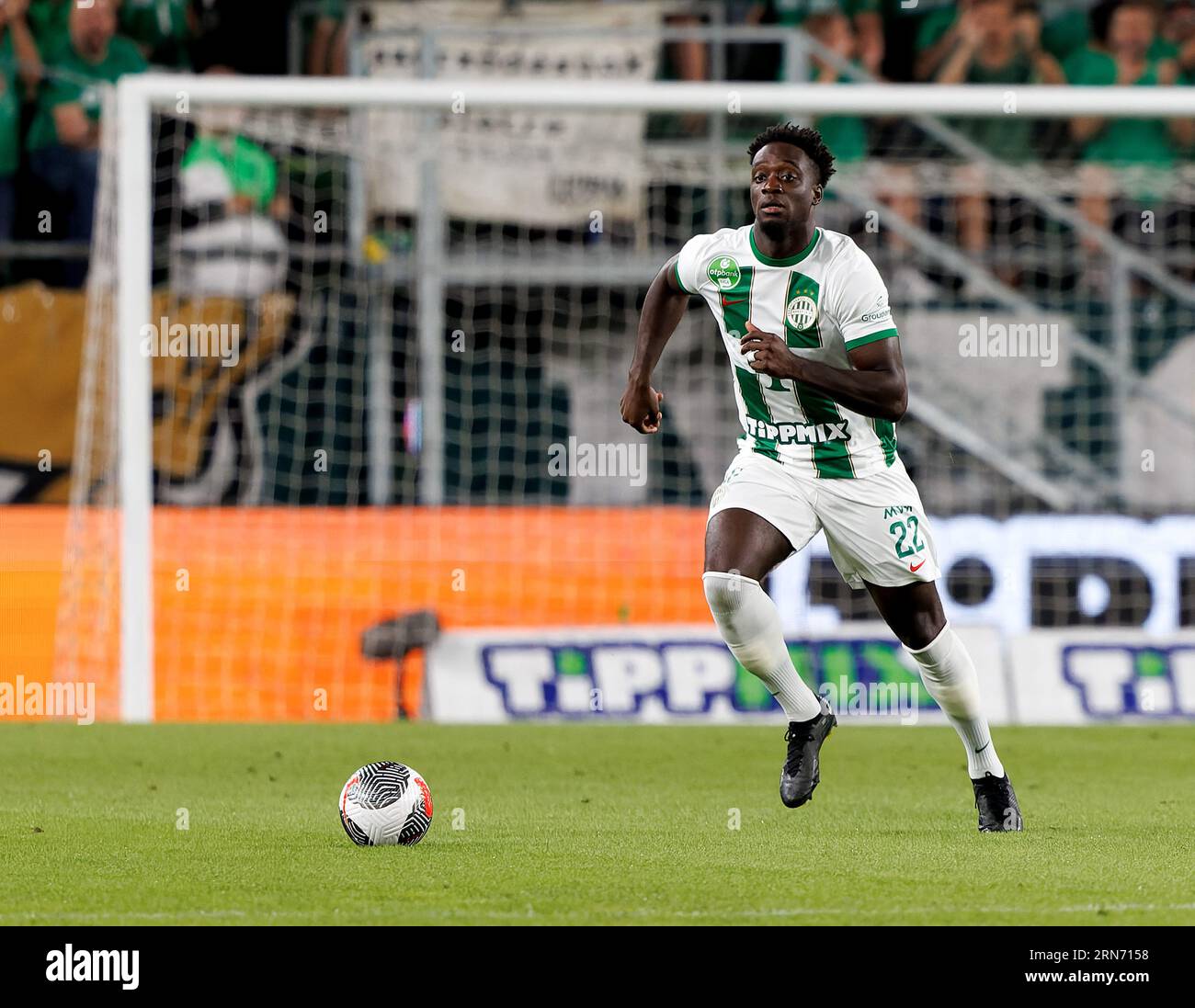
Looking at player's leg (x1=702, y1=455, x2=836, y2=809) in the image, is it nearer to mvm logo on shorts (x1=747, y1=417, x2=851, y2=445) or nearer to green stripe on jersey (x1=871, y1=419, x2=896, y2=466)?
mvm logo on shorts (x1=747, y1=417, x2=851, y2=445)

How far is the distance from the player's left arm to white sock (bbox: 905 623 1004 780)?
2.65ft

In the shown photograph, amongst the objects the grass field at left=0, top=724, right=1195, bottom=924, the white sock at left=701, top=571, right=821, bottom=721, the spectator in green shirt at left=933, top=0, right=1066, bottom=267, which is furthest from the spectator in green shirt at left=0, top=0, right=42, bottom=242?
the white sock at left=701, top=571, right=821, bottom=721

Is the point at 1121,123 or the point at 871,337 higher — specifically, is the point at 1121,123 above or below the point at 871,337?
above

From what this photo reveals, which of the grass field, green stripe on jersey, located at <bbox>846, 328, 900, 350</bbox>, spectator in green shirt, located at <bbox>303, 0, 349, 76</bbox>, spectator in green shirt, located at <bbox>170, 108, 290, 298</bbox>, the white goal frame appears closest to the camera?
the grass field

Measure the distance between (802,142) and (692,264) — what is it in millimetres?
602

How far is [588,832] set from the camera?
23.3 feet

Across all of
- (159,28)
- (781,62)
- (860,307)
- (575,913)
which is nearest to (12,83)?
(159,28)

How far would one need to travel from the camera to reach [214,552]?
12.1m

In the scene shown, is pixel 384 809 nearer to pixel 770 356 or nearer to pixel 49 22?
pixel 770 356

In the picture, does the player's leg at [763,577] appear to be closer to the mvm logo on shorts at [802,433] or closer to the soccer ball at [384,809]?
the mvm logo on shorts at [802,433]

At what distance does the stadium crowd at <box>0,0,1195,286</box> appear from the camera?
14.8 m

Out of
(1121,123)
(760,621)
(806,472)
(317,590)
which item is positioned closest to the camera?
(760,621)

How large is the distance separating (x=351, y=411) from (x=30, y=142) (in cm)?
303
